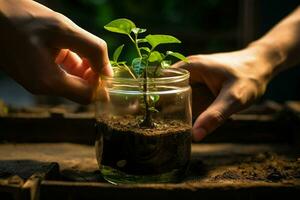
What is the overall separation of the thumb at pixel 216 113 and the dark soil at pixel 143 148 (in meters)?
0.14

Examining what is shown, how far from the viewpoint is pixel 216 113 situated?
1240 millimetres

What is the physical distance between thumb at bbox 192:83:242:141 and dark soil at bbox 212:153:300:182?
0.35 ft

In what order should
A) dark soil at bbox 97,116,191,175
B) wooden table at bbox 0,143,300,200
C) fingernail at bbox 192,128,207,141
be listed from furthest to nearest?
fingernail at bbox 192,128,207,141
dark soil at bbox 97,116,191,175
wooden table at bbox 0,143,300,200

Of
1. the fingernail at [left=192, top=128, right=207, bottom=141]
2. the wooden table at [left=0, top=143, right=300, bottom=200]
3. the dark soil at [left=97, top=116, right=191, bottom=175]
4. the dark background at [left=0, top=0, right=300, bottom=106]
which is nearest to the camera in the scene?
the wooden table at [left=0, top=143, right=300, bottom=200]

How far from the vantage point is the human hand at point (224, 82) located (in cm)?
125

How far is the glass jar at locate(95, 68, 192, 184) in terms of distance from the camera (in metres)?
1.04

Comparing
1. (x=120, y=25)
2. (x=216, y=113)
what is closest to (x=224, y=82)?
(x=216, y=113)

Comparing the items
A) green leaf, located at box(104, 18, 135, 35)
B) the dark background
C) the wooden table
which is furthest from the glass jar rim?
the dark background

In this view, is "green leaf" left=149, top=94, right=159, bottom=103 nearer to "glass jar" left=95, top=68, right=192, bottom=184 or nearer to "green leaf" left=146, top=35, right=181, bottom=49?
"glass jar" left=95, top=68, right=192, bottom=184

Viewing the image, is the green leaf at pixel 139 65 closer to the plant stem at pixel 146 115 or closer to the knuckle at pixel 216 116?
the plant stem at pixel 146 115

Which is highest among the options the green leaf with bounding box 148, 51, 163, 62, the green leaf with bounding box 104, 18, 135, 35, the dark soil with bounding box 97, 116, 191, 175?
the green leaf with bounding box 104, 18, 135, 35

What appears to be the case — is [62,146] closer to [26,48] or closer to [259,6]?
[26,48]

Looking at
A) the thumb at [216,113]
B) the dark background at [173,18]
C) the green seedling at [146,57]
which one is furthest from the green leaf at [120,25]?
the dark background at [173,18]

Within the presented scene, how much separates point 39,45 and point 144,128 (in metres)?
0.27
